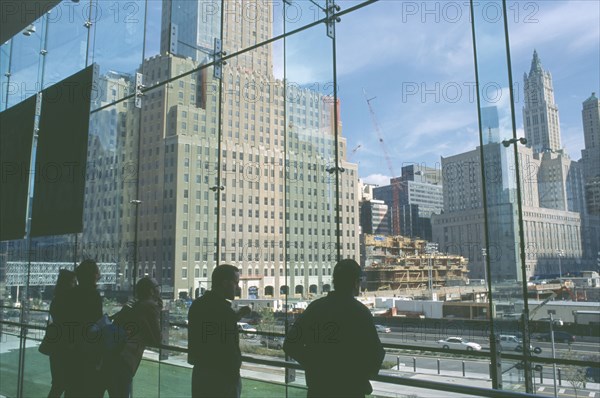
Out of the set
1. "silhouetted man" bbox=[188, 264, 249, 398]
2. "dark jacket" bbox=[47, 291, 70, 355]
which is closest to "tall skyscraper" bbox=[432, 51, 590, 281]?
"silhouetted man" bbox=[188, 264, 249, 398]

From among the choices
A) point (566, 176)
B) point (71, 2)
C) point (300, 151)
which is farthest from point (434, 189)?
point (71, 2)

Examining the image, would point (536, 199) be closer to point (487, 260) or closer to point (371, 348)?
point (487, 260)

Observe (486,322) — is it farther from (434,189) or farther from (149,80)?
(149,80)

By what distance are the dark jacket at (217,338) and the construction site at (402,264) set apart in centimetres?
180

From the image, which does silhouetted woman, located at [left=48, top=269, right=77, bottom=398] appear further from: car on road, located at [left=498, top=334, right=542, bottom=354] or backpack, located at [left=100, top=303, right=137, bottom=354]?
car on road, located at [left=498, top=334, right=542, bottom=354]

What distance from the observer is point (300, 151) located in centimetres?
399

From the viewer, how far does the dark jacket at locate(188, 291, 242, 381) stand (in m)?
1.97

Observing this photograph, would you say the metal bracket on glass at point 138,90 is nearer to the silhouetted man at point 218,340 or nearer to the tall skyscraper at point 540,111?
the silhouetted man at point 218,340

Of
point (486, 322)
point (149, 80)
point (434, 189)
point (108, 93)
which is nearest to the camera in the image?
point (486, 322)

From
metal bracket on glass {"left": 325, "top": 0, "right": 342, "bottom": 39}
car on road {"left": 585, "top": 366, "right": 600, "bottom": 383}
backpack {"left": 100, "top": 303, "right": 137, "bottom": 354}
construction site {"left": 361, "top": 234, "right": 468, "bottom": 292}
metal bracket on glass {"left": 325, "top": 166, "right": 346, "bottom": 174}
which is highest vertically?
metal bracket on glass {"left": 325, "top": 0, "right": 342, "bottom": 39}

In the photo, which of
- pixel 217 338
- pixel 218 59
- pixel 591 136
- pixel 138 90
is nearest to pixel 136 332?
pixel 217 338

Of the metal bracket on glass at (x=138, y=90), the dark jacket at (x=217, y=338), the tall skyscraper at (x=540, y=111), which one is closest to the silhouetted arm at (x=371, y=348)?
the dark jacket at (x=217, y=338)

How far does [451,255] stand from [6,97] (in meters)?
7.36

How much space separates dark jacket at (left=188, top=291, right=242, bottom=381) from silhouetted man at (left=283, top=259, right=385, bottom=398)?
1.16 feet
